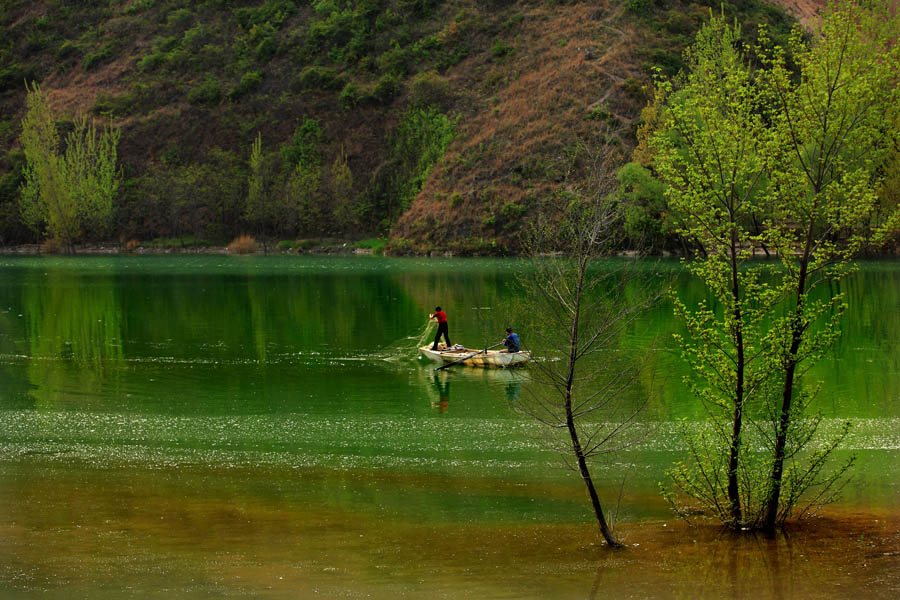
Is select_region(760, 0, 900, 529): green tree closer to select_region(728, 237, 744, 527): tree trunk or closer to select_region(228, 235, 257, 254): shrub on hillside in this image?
select_region(728, 237, 744, 527): tree trunk

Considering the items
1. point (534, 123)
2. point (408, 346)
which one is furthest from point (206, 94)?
point (408, 346)

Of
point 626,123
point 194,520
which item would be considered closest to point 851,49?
point 194,520

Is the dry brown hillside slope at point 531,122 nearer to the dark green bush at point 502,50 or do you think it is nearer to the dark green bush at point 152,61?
the dark green bush at point 502,50

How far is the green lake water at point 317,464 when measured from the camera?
13148 mm

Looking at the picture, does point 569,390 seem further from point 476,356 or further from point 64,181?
point 64,181

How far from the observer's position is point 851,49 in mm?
14062

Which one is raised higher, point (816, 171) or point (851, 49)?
point (851, 49)

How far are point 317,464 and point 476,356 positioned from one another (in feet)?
43.9

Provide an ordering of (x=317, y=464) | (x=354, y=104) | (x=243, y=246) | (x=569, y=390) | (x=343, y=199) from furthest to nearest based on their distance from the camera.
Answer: (x=354, y=104), (x=343, y=199), (x=243, y=246), (x=317, y=464), (x=569, y=390)

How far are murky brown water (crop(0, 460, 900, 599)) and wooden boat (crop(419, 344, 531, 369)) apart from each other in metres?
14.4

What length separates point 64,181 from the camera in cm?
11144

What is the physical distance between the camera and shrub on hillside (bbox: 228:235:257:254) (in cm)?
10962

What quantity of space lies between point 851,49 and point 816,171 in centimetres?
178

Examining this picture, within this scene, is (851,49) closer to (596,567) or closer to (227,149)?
(596,567)
